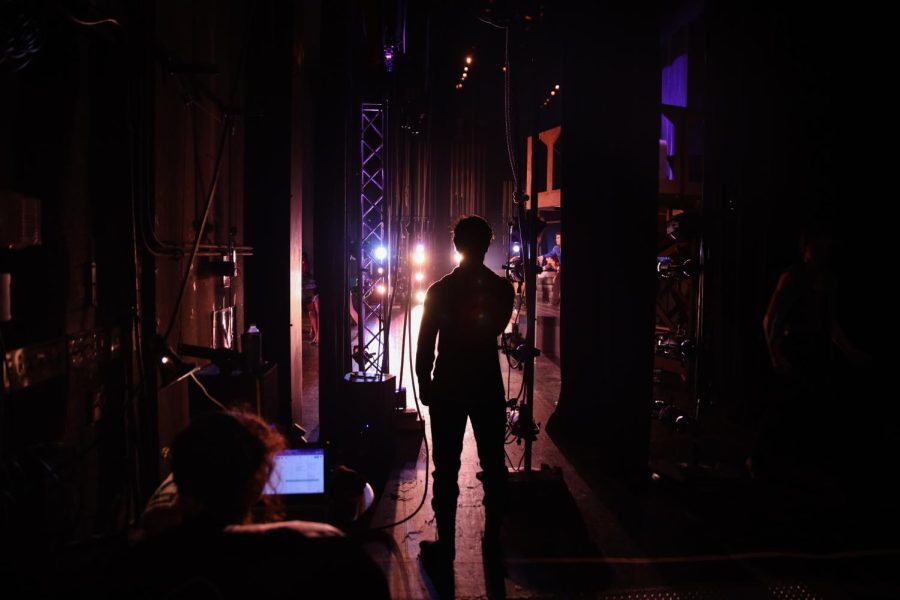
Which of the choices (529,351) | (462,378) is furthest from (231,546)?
(529,351)

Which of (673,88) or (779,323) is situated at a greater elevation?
(673,88)

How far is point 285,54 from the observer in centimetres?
571

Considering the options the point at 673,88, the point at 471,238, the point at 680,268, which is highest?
the point at 673,88

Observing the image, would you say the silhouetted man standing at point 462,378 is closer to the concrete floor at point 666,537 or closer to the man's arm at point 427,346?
the man's arm at point 427,346

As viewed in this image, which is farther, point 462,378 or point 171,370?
point 171,370

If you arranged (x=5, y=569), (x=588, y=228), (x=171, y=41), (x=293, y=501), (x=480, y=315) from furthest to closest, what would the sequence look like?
(x=588, y=228)
(x=171, y=41)
(x=480, y=315)
(x=293, y=501)
(x=5, y=569)

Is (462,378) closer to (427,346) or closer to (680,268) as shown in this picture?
(427,346)

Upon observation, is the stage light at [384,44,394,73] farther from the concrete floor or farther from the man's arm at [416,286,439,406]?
the concrete floor

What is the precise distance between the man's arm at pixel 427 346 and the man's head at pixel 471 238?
306 millimetres

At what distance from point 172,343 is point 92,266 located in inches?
41.4

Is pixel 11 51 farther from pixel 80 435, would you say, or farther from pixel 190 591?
pixel 190 591

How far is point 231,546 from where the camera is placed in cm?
120

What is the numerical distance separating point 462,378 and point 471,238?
0.81 meters

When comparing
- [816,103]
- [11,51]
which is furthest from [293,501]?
[816,103]
